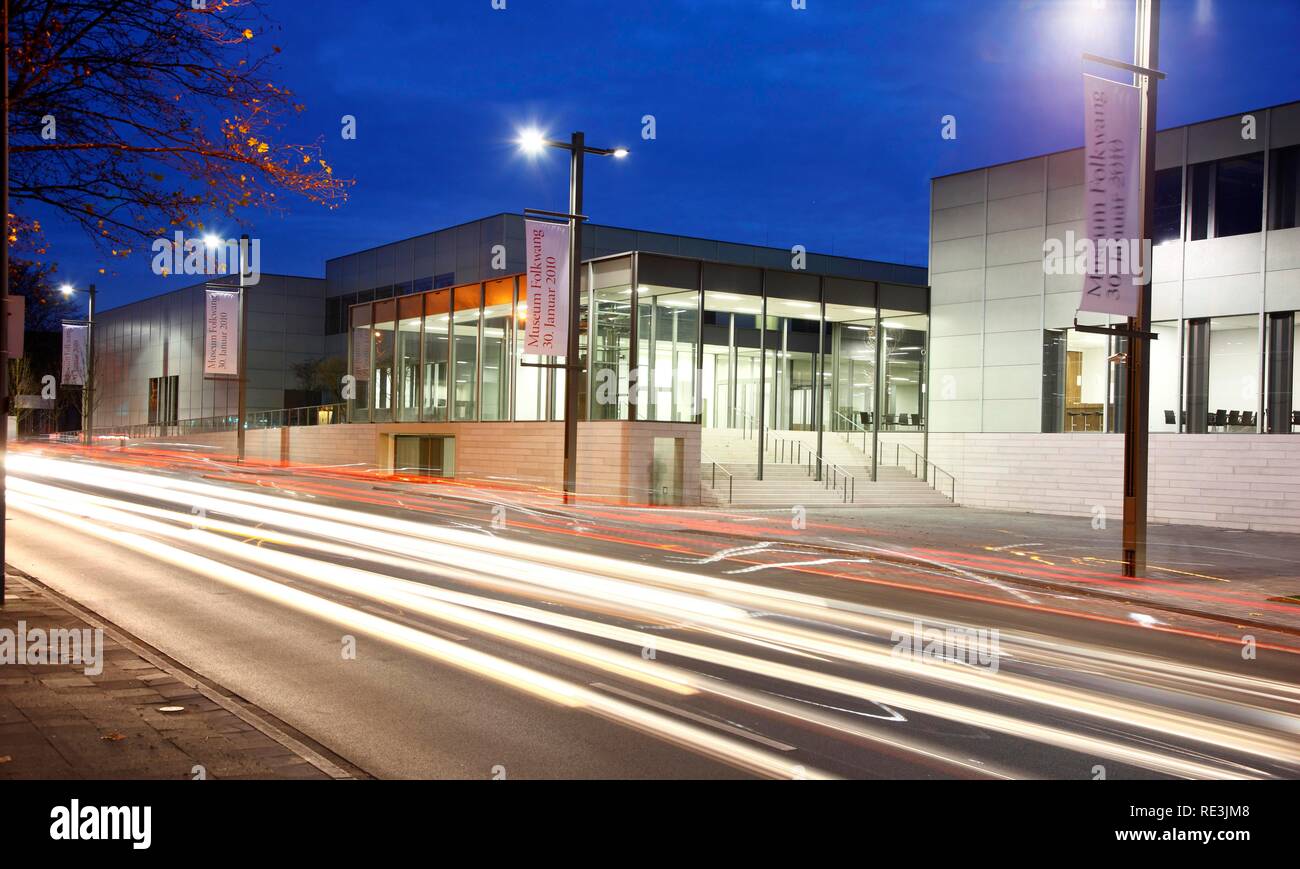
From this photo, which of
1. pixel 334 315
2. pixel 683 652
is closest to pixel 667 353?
pixel 683 652

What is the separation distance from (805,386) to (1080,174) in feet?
47.9

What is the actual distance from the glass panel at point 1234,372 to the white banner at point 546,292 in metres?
16.8

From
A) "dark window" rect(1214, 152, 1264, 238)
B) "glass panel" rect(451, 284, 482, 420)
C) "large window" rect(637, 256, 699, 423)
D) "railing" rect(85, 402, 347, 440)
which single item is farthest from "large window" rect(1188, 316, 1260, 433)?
"railing" rect(85, 402, 347, 440)

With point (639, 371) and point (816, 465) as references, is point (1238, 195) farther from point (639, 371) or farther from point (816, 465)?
point (639, 371)

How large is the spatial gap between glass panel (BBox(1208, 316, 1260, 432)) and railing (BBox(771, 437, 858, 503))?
10.1m

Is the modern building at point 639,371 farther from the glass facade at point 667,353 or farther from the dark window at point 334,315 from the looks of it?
the dark window at point 334,315

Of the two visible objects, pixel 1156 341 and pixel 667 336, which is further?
pixel 667 336

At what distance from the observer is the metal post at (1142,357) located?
15.7m

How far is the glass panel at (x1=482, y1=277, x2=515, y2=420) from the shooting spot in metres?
35.9

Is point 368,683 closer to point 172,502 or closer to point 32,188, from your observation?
point 32,188

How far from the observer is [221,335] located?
132 feet

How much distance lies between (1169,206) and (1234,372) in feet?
16.0

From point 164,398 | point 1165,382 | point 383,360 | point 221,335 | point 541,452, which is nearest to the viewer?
point 1165,382

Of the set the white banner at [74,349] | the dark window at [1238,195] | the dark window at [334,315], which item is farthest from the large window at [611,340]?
the dark window at [334,315]
